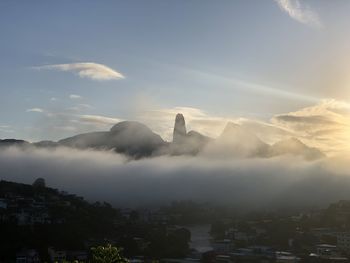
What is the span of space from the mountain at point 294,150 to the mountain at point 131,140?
23.8 metres

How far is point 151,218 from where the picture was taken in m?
70.6

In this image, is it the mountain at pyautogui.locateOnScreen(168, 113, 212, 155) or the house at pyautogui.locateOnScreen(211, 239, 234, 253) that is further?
the mountain at pyautogui.locateOnScreen(168, 113, 212, 155)

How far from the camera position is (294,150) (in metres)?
123

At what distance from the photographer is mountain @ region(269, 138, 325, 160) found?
4768 inches

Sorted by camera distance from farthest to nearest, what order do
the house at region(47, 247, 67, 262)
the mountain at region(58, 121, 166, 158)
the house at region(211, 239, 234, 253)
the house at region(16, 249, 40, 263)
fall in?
1. the mountain at region(58, 121, 166, 158)
2. the house at region(211, 239, 234, 253)
3. the house at region(47, 247, 67, 262)
4. the house at region(16, 249, 40, 263)

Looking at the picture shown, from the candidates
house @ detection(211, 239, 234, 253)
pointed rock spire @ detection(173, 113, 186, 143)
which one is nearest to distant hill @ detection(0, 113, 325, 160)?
pointed rock spire @ detection(173, 113, 186, 143)

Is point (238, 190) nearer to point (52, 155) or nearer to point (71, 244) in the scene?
point (52, 155)

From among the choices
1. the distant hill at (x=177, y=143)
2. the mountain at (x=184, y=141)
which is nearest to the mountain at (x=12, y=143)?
the distant hill at (x=177, y=143)

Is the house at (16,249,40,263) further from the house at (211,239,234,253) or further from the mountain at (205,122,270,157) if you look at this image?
the mountain at (205,122,270,157)

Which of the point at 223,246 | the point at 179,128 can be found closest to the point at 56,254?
the point at 223,246

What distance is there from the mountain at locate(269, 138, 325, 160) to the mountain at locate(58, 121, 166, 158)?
2382 cm

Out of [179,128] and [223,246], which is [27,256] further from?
[179,128]

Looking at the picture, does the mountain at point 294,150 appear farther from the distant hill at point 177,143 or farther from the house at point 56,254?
the house at point 56,254

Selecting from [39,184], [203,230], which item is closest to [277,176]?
[203,230]
